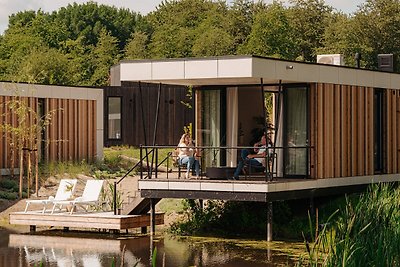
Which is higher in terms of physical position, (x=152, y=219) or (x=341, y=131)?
(x=341, y=131)

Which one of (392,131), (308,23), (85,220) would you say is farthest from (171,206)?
(308,23)

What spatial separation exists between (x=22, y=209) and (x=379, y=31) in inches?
1200

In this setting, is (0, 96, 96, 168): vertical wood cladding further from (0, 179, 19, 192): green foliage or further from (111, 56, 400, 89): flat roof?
(111, 56, 400, 89): flat roof

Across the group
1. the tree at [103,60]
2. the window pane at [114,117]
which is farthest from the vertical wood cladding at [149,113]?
the tree at [103,60]

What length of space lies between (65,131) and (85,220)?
909cm

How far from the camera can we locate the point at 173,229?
20094mm

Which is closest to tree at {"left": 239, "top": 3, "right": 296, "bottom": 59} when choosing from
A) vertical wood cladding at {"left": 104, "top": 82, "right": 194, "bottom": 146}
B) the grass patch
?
vertical wood cladding at {"left": 104, "top": 82, "right": 194, "bottom": 146}

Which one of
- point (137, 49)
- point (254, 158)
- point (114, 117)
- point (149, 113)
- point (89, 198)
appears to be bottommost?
point (89, 198)

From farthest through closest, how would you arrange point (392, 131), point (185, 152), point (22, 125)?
Result: point (22, 125), point (392, 131), point (185, 152)

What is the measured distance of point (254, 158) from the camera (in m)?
19.7

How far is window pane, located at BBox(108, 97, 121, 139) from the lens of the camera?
3675 cm

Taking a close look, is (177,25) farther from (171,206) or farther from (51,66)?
(171,206)

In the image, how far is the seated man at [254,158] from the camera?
63.6 feet

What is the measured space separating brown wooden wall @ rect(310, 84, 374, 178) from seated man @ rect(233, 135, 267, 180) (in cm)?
92
